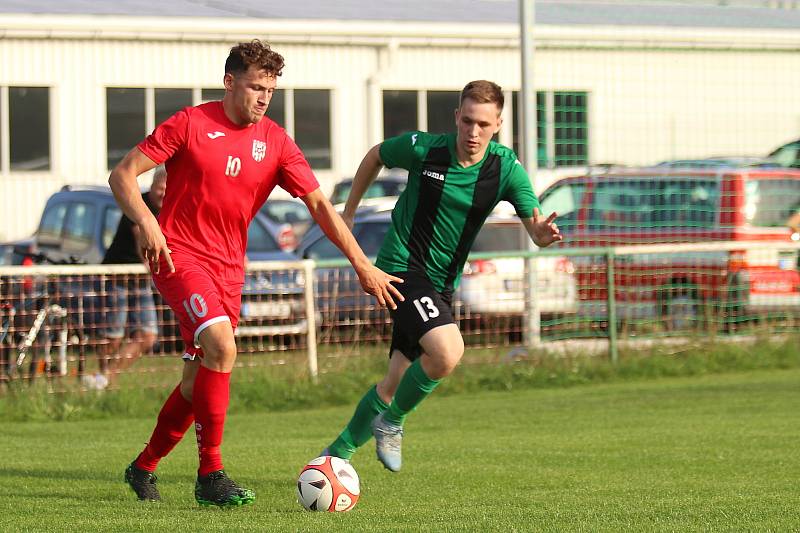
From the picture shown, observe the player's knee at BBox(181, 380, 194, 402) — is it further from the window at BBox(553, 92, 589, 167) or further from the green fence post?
the window at BBox(553, 92, 589, 167)

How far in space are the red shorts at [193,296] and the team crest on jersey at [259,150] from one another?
0.59m

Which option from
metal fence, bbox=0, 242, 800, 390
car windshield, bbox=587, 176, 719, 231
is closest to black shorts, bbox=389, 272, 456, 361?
metal fence, bbox=0, 242, 800, 390

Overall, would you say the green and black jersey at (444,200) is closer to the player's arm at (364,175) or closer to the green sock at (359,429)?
the player's arm at (364,175)

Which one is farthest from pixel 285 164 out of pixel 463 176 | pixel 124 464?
pixel 124 464

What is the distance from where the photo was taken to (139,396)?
12.9 m

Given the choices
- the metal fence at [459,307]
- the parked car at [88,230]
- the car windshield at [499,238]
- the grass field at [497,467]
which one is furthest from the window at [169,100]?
the grass field at [497,467]

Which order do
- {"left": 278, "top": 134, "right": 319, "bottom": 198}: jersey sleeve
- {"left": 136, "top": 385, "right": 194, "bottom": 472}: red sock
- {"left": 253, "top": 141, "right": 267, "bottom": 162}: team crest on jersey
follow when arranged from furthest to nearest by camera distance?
{"left": 136, "top": 385, "right": 194, "bottom": 472}: red sock < {"left": 278, "top": 134, "right": 319, "bottom": 198}: jersey sleeve < {"left": 253, "top": 141, "right": 267, "bottom": 162}: team crest on jersey

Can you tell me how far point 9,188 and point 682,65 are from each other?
11578 mm

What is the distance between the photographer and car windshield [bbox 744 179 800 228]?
54.8 ft

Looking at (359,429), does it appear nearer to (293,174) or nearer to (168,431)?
(168,431)

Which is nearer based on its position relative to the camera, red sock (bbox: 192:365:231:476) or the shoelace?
red sock (bbox: 192:365:231:476)

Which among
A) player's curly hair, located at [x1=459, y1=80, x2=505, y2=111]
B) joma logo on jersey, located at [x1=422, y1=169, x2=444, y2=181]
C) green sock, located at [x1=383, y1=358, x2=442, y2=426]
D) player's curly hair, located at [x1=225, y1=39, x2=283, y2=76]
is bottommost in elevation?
green sock, located at [x1=383, y1=358, x2=442, y2=426]

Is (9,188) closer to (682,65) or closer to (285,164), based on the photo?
(682,65)

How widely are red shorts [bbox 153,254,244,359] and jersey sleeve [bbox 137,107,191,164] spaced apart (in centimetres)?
50
